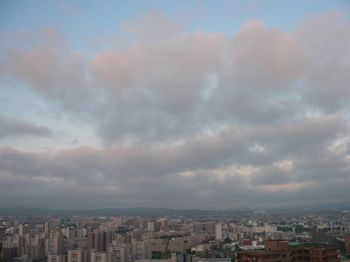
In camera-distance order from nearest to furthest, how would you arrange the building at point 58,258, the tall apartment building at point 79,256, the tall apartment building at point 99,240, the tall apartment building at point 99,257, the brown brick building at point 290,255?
1. the brown brick building at point 290,255
2. the tall apartment building at point 99,257
3. the tall apartment building at point 79,256
4. the building at point 58,258
5. the tall apartment building at point 99,240

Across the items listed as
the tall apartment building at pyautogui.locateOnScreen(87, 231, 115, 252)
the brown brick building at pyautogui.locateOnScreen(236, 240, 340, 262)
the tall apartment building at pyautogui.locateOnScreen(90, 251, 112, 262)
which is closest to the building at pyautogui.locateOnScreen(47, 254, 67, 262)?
the tall apartment building at pyautogui.locateOnScreen(90, 251, 112, 262)

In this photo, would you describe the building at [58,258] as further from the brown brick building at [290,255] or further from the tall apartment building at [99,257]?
the brown brick building at [290,255]

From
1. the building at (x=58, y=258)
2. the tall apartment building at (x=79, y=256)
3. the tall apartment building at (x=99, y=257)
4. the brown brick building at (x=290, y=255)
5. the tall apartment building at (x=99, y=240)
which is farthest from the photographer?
the tall apartment building at (x=99, y=240)

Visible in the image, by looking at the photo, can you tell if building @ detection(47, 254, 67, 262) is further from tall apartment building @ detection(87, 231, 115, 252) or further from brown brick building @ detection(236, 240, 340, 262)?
brown brick building @ detection(236, 240, 340, 262)

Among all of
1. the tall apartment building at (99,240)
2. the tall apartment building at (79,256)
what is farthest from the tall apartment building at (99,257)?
the tall apartment building at (99,240)

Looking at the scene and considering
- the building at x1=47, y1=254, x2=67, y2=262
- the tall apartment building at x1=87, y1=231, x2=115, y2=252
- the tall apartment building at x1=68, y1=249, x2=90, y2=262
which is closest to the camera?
the tall apartment building at x1=68, y1=249, x2=90, y2=262

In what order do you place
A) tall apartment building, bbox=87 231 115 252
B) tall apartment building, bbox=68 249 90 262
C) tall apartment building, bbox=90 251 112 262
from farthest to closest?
tall apartment building, bbox=87 231 115 252 → tall apartment building, bbox=68 249 90 262 → tall apartment building, bbox=90 251 112 262

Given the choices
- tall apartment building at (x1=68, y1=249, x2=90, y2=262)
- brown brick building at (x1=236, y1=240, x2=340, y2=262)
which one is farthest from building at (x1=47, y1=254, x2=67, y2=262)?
brown brick building at (x1=236, y1=240, x2=340, y2=262)

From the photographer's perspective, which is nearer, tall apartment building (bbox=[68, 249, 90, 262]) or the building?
tall apartment building (bbox=[68, 249, 90, 262])

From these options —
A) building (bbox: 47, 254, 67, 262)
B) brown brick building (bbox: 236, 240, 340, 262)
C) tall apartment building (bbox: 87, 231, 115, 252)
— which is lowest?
building (bbox: 47, 254, 67, 262)

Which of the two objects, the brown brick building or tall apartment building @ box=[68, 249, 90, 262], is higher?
the brown brick building

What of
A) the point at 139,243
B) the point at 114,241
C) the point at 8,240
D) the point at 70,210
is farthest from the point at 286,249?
the point at 70,210
